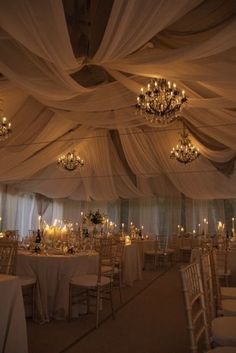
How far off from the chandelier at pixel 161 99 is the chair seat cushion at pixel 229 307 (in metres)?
2.58

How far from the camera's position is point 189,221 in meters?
14.4

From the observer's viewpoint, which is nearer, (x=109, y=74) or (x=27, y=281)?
(x=27, y=281)

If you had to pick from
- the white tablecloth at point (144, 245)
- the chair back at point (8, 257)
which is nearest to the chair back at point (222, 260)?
the chair back at point (8, 257)

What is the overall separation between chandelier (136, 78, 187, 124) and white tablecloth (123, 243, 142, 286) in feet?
12.1

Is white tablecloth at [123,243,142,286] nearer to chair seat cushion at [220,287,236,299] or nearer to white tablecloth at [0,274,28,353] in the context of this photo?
chair seat cushion at [220,287,236,299]

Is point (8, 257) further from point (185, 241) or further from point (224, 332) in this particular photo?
point (185, 241)

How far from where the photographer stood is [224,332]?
2541mm

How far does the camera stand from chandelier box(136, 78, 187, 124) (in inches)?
185

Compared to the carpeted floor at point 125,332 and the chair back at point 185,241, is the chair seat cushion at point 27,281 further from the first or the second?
the chair back at point 185,241

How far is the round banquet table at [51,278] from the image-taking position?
465 cm

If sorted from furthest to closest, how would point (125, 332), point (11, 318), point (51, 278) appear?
point (51, 278) < point (125, 332) < point (11, 318)

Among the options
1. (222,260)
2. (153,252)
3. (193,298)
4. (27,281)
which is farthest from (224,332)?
(153,252)

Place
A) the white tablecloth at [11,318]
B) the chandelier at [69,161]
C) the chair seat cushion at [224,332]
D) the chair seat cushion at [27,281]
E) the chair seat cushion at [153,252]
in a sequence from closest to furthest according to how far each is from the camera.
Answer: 1. the chair seat cushion at [224,332]
2. the white tablecloth at [11,318]
3. the chair seat cushion at [27,281]
4. the chandelier at [69,161]
5. the chair seat cushion at [153,252]

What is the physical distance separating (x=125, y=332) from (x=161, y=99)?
122 inches
